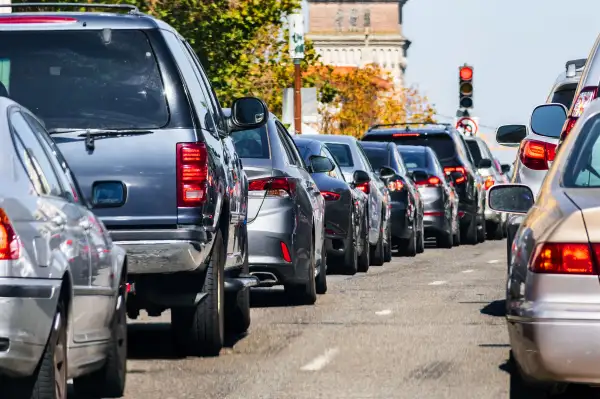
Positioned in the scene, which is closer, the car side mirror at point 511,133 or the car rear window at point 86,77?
the car rear window at point 86,77

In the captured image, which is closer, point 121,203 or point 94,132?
point 121,203

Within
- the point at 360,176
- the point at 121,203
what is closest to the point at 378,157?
the point at 360,176

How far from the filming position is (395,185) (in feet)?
82.3

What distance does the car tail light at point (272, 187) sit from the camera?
46.6 feet

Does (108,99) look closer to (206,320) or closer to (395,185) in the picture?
(206,320)

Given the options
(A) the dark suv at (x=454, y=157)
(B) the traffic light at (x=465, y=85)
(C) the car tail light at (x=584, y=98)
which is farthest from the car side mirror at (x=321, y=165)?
(B) the traffic light at (x=465, y=85)

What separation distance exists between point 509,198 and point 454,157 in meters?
22.0

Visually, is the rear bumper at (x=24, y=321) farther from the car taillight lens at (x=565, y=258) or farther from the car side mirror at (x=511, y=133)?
the car side mirror at (x=511, y=133)

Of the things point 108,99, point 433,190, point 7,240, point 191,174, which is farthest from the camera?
point 433,190

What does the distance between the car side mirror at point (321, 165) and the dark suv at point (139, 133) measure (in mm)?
6800

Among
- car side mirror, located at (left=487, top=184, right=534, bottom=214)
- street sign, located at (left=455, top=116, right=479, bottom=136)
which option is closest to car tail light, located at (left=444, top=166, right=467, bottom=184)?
street sign, located at (left=455, top=116, right=479, bottom=136)

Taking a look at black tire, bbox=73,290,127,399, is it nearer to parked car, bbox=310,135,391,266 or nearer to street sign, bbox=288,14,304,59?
parked car, bbox=310,135,391,266

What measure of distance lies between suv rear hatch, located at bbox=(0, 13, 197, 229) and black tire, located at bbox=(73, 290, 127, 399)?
1471 mm

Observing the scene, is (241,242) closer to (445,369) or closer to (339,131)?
(445,369)
